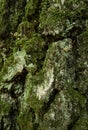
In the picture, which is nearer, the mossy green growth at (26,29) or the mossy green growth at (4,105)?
the mossy green growth at (4,105)

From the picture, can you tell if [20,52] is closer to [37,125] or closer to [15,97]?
[15,97]

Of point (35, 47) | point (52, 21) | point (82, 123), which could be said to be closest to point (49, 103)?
point (82, 123)

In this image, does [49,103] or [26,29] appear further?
[26,29]

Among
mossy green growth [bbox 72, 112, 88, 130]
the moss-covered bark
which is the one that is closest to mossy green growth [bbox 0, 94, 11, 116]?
the moss-covered bark

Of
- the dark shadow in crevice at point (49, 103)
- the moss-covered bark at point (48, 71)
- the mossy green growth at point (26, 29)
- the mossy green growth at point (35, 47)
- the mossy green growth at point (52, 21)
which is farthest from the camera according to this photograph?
the mossy green growth at point (26, 29)

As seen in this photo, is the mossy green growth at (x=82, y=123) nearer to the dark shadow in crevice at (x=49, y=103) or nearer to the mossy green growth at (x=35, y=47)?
the dark shadow in crevice at (x=49, y=103)

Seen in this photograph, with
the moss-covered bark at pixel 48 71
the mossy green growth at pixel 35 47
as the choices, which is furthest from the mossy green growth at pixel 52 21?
the mossy green growth at pixel 35 47

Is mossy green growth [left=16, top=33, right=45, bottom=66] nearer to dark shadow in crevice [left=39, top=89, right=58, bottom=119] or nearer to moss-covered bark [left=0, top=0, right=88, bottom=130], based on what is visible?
moss-covered bark [left=0, top=0, right=88, bottom=130]

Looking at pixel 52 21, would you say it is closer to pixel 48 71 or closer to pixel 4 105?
pixel 48 71
